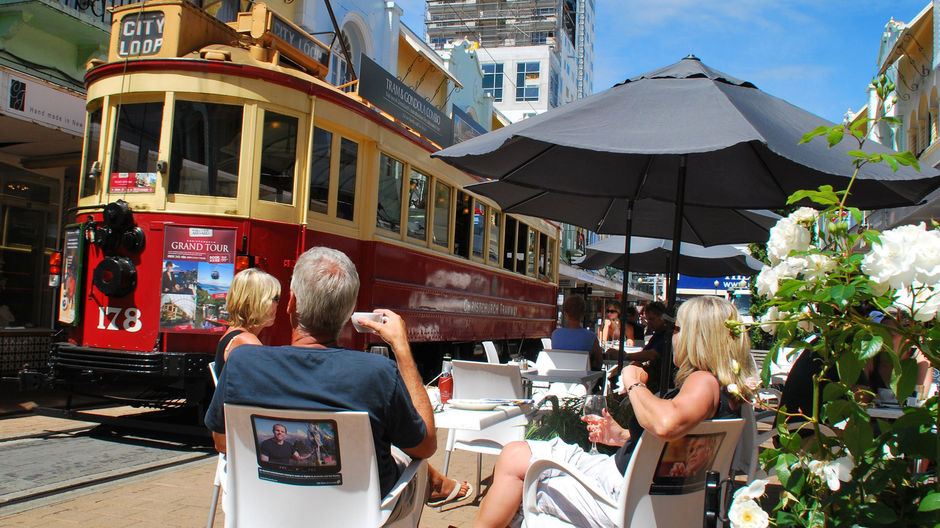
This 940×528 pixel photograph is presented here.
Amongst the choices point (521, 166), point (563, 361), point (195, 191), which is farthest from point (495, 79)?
point (521, 166)

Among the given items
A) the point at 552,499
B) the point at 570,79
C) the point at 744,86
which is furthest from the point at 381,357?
the point at 570,79

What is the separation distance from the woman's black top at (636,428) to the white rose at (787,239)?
99cm

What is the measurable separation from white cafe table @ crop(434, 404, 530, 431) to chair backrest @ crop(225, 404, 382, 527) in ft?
3.73

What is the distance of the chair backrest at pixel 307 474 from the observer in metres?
2.13

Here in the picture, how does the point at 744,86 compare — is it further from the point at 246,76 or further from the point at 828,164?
the point at 246,76

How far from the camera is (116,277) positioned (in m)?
5.52

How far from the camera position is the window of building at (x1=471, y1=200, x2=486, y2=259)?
966 cm

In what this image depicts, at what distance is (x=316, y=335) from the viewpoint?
2.37m

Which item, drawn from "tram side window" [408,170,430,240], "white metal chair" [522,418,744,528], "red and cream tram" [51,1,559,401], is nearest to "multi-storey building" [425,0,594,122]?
"tram side window" [408,170,430,240]

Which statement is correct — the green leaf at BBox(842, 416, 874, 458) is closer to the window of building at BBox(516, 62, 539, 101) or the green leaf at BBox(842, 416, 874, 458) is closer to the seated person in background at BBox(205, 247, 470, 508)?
the seated person in background at BBox(205, 247, 470, 508)

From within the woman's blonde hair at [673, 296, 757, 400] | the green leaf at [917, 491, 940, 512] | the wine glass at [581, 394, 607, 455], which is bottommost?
the wine glass at [581, 394, 607, 455]

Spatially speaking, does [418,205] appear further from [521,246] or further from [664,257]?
[521,246]

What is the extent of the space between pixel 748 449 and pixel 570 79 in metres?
52.5

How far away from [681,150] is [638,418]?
107 cm
